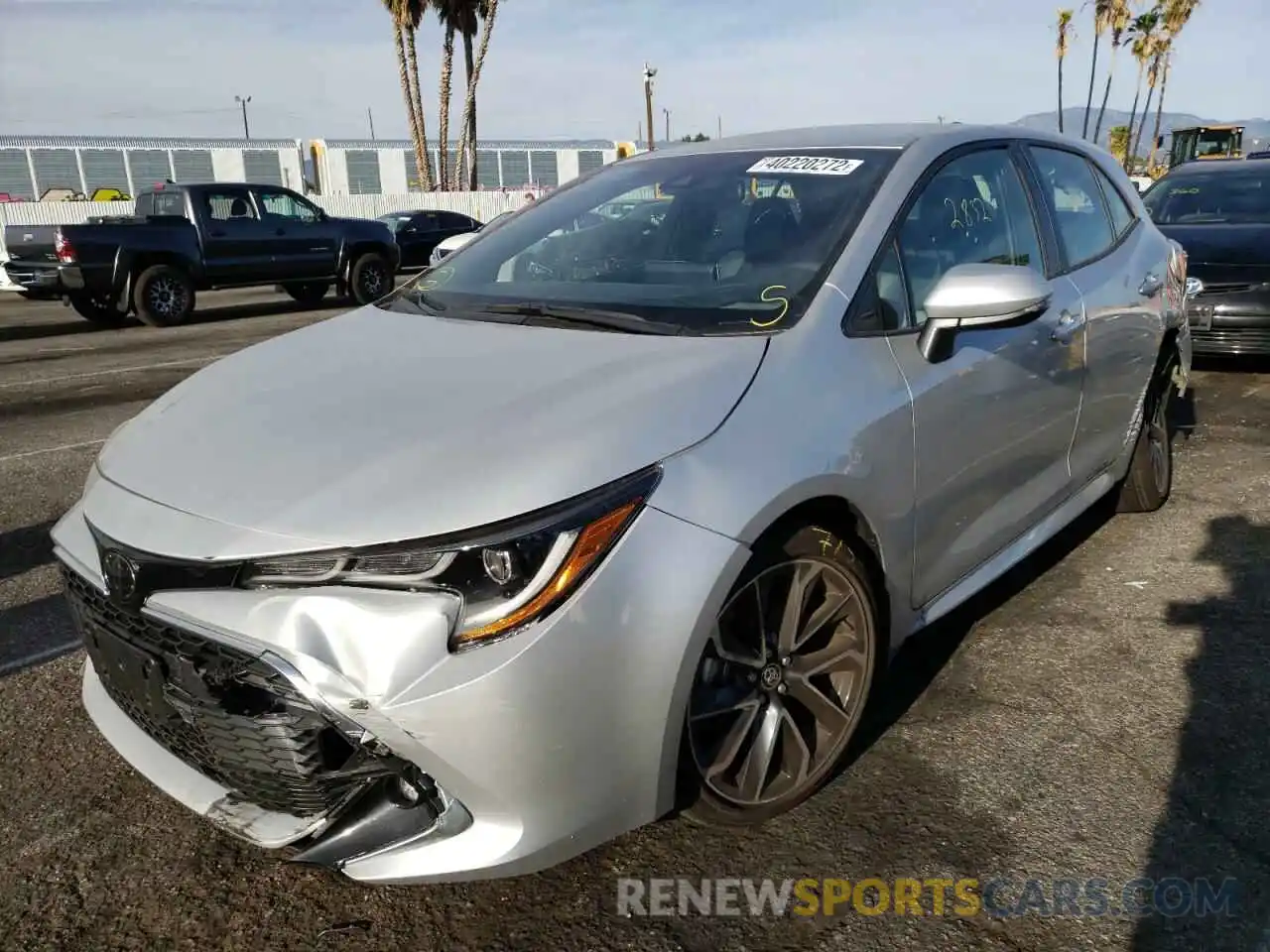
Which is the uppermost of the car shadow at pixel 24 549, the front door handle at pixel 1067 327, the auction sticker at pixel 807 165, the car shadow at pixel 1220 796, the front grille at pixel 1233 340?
the auction sticker at pixel 807 165

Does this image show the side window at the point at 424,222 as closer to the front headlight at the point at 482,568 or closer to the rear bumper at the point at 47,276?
the rear bumper at the point at 47,276

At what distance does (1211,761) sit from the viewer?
9.21ft

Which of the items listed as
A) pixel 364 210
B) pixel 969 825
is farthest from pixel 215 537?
pixel 364 210

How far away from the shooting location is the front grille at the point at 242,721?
1.96m

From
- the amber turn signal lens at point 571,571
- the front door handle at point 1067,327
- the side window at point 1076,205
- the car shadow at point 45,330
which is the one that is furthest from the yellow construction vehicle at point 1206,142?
the amber turn signal lens at point 571,571

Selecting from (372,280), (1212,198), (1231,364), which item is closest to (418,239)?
(372,280)

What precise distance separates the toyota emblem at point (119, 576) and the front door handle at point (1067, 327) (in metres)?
2.75

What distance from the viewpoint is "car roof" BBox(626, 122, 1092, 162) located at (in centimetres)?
328

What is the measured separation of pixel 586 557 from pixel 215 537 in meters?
0.71

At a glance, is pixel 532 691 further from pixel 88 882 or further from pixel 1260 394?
pixel 1260 394

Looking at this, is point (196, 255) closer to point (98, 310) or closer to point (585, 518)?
point (98, 310)

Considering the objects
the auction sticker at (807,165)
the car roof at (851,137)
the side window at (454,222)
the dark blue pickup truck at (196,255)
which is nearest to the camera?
the auction sticker at (807,165)

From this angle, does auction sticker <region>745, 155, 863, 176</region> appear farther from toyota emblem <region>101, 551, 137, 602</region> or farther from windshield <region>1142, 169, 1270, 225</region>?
windshield <region>1142, 169, 1270, 225</region>

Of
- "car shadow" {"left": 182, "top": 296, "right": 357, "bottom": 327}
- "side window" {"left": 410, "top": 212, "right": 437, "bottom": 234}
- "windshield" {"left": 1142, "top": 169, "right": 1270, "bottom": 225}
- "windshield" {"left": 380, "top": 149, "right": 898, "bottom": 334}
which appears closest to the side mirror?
"windshield" {"left": 380, "top": 149, "right": 898, "bottom": 334}
